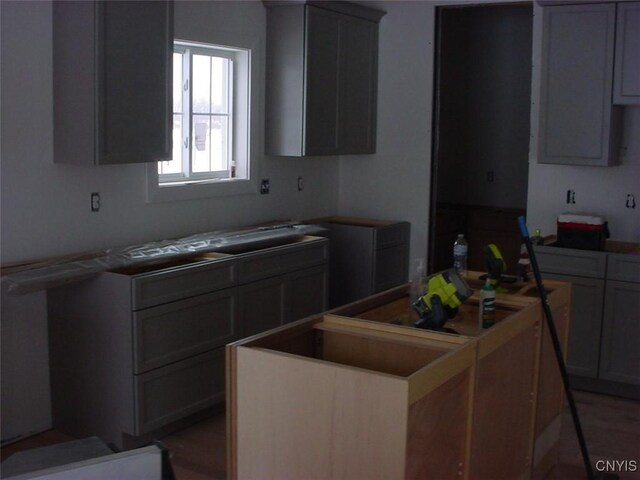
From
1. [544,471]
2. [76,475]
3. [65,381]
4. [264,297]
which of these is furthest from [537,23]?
[76,475]

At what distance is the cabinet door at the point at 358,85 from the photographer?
5.96 m

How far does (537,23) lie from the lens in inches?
221

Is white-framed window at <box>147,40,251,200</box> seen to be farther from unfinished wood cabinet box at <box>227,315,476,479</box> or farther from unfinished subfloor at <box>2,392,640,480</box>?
unfinished wood cabinet box at <box>227,315,476,479</box>

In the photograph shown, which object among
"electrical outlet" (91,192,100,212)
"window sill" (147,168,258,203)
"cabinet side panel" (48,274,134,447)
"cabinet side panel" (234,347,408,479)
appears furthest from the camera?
"window sill" (147,168,258,203)

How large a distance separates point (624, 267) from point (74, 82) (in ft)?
11.0

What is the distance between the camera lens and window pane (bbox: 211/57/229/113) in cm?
538

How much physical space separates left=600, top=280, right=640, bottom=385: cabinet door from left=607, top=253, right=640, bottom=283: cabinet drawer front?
0.04 m

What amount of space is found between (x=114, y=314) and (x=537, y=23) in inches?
140

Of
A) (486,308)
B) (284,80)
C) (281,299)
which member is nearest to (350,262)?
(281,299)

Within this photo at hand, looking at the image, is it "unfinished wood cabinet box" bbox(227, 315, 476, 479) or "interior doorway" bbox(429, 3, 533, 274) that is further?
"interior doorway" bbox(429, 3, 533, 274)

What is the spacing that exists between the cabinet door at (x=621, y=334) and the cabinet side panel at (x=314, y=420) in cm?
297

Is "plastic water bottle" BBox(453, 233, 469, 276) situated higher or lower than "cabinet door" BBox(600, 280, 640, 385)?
higher
